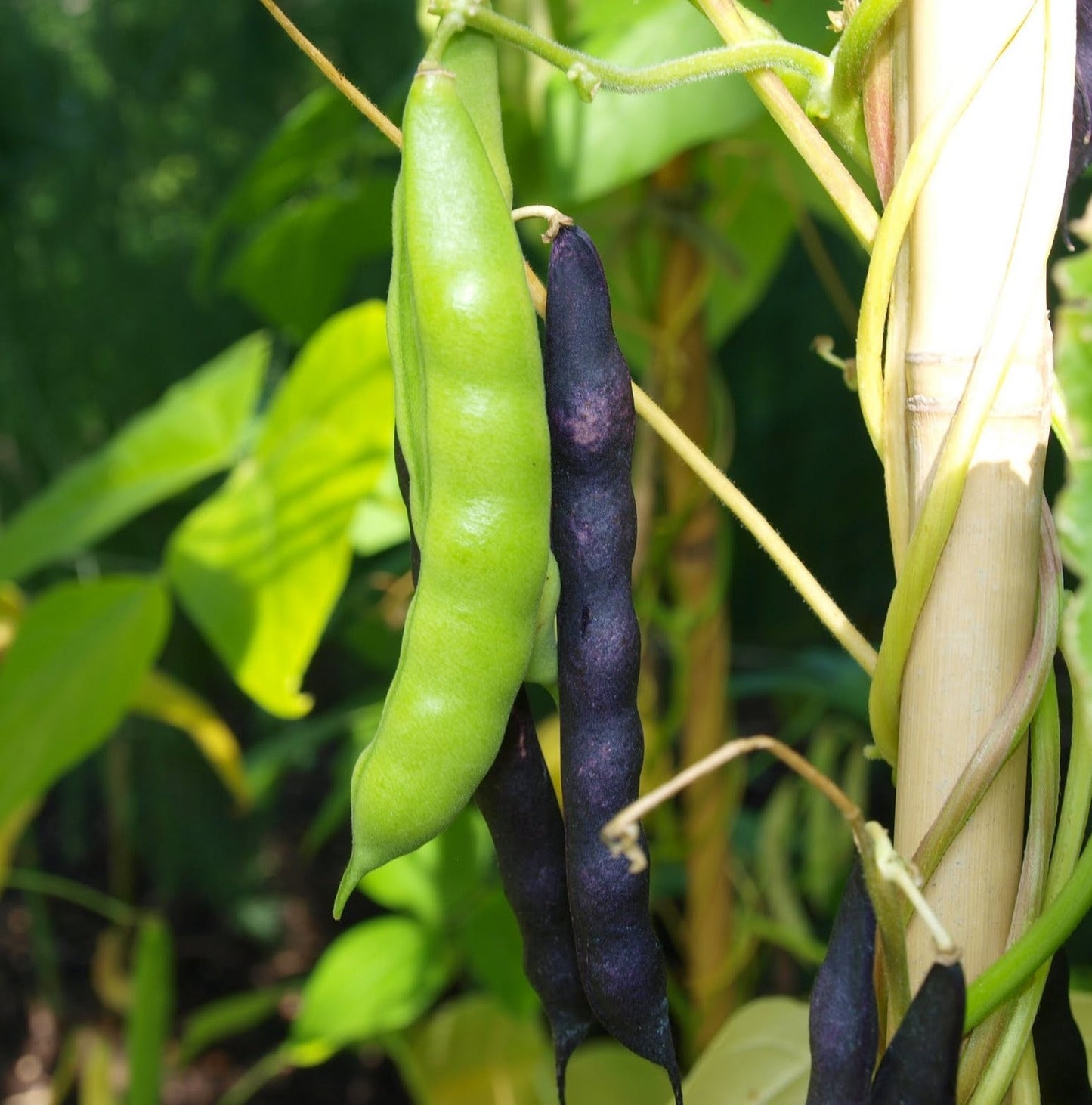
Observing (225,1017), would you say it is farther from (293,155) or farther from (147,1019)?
(293,155)

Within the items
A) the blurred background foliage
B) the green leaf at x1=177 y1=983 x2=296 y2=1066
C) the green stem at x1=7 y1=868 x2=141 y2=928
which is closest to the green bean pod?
the blurred background foliage

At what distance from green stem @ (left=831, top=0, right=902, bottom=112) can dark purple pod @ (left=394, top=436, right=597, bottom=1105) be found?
0.17 m

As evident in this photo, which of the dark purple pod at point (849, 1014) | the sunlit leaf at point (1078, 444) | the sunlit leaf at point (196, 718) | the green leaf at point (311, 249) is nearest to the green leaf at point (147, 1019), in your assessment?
the sunlit leaf at point (196, 718)

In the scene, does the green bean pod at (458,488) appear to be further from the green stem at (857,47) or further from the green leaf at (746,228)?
the green leaf at (746,228)

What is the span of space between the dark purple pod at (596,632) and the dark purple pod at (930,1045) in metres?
0.09

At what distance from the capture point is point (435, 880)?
3.24ft

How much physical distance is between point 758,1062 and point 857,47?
0.38 metres

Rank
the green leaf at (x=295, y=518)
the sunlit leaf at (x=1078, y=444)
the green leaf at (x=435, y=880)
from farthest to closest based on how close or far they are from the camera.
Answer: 1. the green leaf at (x=435, y=880)
2. the green leaf at (x=295, y=518)
3. the sunlit leaf at (x=1078, y=444)

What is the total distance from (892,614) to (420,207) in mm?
174

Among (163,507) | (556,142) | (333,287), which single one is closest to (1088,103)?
(556,142)

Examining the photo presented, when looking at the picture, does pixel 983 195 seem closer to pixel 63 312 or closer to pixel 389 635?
pixel 389 635

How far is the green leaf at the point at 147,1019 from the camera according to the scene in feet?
4.03

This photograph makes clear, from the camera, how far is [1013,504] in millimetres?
339

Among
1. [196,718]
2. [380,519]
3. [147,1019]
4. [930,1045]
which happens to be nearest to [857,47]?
[930,1045]
